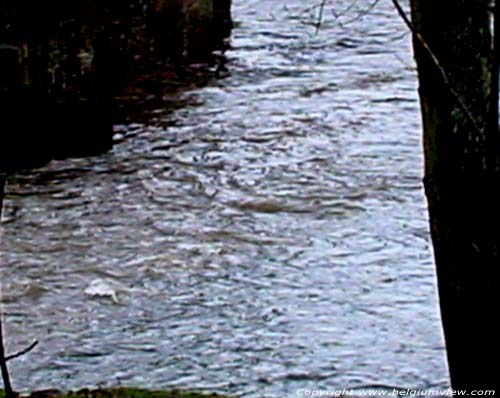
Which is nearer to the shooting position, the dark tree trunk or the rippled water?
the dark tree trunk

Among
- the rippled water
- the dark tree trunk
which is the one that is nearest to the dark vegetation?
the dark tree trunk

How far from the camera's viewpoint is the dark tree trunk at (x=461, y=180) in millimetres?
2426

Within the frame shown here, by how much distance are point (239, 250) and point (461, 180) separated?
14.1 feet

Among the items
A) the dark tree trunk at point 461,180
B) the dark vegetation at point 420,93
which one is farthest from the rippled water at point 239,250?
the dark tree trunk at point 461,180

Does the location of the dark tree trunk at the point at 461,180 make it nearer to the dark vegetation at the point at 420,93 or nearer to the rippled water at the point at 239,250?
the dark vegetation at the point at 420,93

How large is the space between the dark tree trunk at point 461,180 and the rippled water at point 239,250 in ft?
8.25

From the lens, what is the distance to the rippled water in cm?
538

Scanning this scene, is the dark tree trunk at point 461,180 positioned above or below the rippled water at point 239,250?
above

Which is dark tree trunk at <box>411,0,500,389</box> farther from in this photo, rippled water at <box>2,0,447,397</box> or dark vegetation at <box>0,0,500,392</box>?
rippled water at <box>2,0,447,397</box>

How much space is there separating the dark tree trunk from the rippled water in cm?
252

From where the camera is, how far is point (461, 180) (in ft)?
8.25

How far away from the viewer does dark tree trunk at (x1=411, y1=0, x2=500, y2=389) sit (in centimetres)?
243

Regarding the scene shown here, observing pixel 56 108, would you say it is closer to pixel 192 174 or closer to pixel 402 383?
pixel 192 174

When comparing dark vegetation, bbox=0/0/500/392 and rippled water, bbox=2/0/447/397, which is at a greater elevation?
dark vegetation, bbox=0/0/500/392
